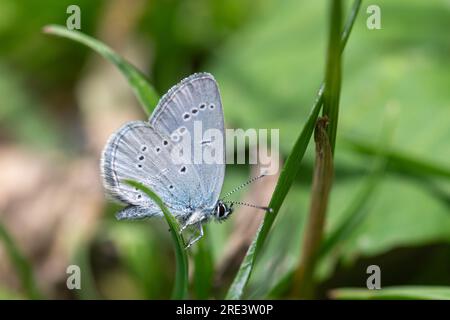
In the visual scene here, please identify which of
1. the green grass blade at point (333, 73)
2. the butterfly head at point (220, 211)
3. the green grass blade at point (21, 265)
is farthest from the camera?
the green grass blade at point (21, 265)

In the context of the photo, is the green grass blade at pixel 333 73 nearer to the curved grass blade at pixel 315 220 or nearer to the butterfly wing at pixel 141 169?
the curved grass blade at pixel 315 220

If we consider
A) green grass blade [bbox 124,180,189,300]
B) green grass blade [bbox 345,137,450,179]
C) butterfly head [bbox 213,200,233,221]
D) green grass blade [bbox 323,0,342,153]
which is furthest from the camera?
green grass blade [bbox 345,137,450,179]

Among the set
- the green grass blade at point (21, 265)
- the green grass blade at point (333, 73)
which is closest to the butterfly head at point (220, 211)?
the green grass blade at point (333, 73)

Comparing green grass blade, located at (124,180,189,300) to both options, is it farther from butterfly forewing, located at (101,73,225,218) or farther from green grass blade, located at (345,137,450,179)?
green grass blade, located at (345,137,450,179)

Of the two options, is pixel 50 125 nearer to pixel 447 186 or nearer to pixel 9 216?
pixel 9 216

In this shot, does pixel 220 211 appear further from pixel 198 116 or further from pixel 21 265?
pixel 21 265

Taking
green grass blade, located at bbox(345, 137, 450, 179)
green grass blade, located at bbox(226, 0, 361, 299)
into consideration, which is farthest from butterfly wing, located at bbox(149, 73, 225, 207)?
green grass blade, located at bbox(345, 137, 450, 179)
